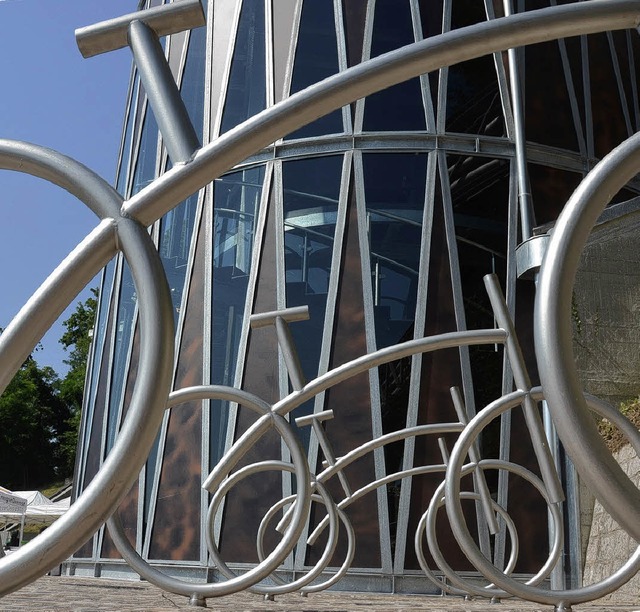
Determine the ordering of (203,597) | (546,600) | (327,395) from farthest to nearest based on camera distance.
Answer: (327,395)
(203,597)
(546,600)

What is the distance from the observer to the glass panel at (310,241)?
44.5ft

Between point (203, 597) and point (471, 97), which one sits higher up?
point (471, 97)

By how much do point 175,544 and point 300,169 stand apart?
19.8ft

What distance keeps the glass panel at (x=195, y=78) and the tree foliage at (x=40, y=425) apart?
37789 millimetres

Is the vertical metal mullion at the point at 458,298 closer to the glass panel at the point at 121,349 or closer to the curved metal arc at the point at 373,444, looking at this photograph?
the curved metal arc at the point at 373,444

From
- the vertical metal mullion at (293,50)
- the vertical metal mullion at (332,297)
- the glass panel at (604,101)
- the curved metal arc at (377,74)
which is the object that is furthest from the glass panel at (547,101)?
→ the curved metal arc at (377,74)

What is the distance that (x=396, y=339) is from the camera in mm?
13586

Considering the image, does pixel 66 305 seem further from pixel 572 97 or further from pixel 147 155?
pixel 147 155

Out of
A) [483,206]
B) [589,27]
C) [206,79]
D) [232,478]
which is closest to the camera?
[589,27]

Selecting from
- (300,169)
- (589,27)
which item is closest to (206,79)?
(300,169)

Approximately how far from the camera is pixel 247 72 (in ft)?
50.0

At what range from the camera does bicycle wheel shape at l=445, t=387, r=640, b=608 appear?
385 cm

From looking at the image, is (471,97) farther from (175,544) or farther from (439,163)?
(175,544)

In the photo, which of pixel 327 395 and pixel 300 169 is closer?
pixel 327 395
